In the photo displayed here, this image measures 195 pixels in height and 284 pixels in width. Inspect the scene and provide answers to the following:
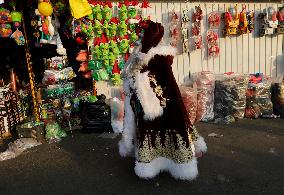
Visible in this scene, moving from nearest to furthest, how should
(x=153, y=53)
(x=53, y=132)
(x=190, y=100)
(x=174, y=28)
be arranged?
(x=153, y=53), (x=53, y=132), (x=190, y=100), (x=174, y=28)

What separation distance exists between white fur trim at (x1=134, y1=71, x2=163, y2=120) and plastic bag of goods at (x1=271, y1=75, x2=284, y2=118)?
143 inches

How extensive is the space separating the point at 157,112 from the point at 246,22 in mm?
4182

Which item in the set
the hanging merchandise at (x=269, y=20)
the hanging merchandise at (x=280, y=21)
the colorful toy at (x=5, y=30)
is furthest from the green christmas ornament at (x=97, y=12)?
the hanging merchandise at (x=280, y=21)

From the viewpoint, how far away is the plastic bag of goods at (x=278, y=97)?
6359 mm

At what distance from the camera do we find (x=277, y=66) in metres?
7.59

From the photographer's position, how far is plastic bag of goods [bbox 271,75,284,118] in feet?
20.9

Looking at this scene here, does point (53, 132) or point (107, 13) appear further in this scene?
point (107, 13)

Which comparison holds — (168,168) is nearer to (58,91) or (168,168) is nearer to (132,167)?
(132,167)

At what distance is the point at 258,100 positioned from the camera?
6398 mm

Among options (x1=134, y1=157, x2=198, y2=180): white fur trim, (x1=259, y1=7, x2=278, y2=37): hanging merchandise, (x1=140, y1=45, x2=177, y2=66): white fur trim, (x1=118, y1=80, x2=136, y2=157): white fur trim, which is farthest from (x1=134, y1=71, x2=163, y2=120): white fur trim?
(x1=259, y1=7, x2=278, y2=37): hanging merchandise

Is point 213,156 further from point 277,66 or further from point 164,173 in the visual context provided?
point 277,66

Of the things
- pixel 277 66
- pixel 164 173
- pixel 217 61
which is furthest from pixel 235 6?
pixel 164 173

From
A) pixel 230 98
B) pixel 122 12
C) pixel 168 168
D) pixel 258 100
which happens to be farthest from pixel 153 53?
pixel 258 100

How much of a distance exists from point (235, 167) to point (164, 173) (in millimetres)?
948
